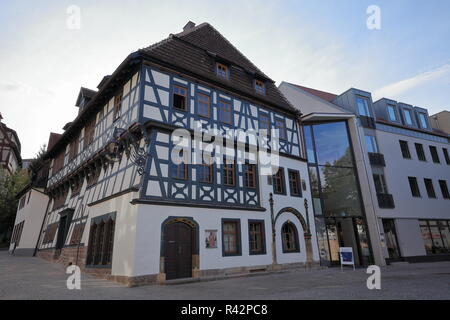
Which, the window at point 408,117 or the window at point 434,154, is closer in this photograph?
the window at point 408,117

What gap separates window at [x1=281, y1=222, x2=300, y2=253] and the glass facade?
6.59 ft

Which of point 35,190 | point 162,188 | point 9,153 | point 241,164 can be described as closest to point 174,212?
point 162,188

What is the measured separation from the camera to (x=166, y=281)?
10586 mm

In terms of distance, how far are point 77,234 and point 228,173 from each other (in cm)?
913

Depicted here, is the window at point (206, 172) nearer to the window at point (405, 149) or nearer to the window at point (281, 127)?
the window at point (281, 127)

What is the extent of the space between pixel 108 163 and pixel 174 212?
531 centimetres

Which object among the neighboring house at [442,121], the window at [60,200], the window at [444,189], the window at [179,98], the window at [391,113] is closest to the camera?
the window at [179,98]

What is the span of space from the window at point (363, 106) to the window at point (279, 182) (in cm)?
892

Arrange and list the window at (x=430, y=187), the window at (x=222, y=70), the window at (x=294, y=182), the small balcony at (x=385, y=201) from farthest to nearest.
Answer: the window at (x=430, y=187), the small balcony at (x=385, y=201), the window at (x=294, y=182), the window at (x=222, y=70)

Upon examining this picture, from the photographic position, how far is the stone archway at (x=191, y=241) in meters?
10.9

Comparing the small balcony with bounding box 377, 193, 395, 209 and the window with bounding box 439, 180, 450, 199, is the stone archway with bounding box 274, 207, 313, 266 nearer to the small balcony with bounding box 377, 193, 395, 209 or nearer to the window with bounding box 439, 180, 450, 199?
the small balcony with bounding box 377, 193, 395, 209

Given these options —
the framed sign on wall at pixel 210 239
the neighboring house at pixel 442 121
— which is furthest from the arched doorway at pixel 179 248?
the neighboring house at pixel 442 121

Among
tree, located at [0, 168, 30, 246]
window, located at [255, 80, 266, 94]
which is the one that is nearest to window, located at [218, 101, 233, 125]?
window, located at [255, 80, 266, 94]

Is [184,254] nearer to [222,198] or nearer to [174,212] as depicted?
[174,212]
